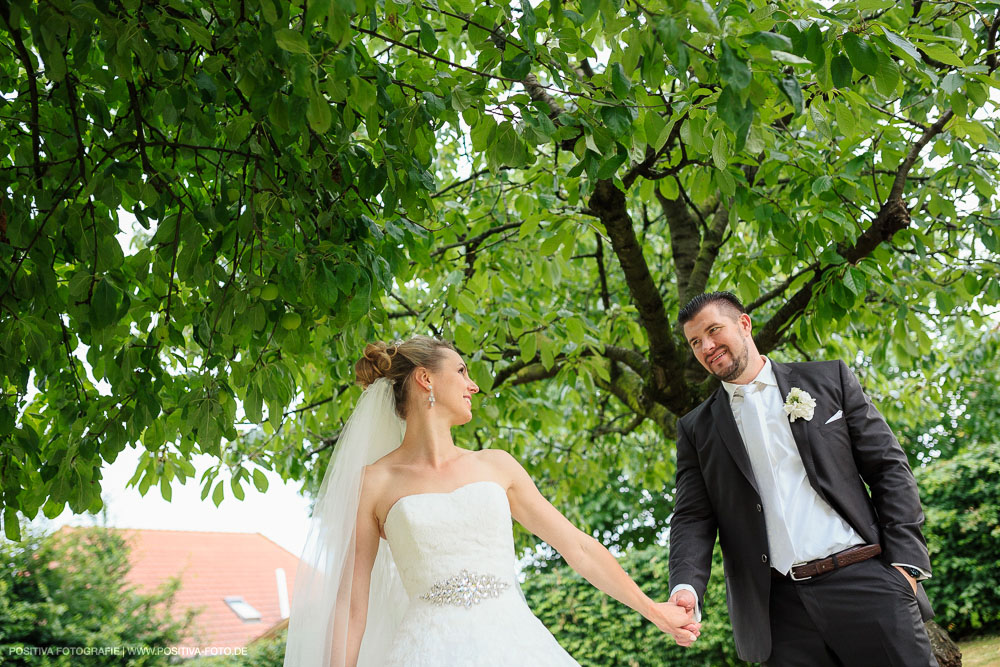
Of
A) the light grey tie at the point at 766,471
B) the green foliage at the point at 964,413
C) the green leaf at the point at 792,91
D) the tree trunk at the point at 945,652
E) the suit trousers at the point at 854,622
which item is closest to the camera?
the green leaf at the point at 792,91

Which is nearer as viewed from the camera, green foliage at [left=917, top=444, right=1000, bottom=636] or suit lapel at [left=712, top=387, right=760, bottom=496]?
suit lapel at [left=712, top=387, right=760, bottom=496]

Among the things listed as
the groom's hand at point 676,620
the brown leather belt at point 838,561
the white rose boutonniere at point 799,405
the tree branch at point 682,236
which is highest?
the tree branch at point 682,236

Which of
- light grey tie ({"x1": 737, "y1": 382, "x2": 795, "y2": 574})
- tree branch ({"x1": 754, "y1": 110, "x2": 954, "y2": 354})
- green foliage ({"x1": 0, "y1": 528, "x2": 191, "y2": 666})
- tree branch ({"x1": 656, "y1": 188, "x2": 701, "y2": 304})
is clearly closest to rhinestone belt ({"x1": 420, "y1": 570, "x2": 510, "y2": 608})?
light grey tie ({"x1": 737, "y1": 382, "x2": 795, "y2": 574})

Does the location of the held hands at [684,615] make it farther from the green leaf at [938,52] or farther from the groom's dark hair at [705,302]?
the green leaf at [938,52]

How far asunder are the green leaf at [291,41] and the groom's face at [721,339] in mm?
1814

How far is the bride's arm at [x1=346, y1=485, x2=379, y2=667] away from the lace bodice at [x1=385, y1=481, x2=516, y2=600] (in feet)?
0.22

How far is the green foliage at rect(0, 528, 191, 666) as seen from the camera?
8188mm

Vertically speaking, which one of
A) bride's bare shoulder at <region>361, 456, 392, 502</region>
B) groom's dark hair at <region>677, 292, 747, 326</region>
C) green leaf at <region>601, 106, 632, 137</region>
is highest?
green leaf at <region>601, 106, 632, 137</region>

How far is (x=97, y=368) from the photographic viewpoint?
10.8ft

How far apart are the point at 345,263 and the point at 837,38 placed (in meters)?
1.64

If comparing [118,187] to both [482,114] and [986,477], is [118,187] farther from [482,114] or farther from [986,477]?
[986,477]

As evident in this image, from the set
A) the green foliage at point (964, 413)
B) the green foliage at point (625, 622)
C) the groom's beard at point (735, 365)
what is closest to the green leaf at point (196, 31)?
the groom's beard at point (735, 365)

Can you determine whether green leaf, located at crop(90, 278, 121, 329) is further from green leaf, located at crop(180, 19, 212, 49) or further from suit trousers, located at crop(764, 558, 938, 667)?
suit trousers, located at crop(764, 558, 938, 667)

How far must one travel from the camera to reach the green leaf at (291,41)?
2.15 meters
